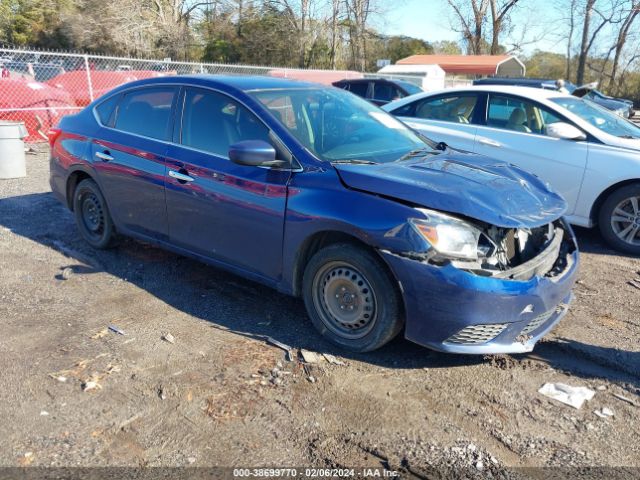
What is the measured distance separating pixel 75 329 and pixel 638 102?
42.0 m

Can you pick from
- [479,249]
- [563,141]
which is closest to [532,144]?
[563,141]

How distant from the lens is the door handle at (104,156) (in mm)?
5002

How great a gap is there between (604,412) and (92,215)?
4753 millimetres

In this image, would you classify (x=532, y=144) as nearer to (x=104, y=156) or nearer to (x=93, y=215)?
(x=104, y=156)

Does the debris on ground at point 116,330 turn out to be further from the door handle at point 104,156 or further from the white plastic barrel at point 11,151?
the white plastic barrel at point 11,151

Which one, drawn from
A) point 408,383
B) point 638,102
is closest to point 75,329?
point 408,383

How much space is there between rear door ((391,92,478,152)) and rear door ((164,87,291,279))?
3.43 meters

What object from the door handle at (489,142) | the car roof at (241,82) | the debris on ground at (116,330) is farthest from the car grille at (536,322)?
the door handle at (489,142)

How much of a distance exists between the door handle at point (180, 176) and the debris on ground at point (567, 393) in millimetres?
2865

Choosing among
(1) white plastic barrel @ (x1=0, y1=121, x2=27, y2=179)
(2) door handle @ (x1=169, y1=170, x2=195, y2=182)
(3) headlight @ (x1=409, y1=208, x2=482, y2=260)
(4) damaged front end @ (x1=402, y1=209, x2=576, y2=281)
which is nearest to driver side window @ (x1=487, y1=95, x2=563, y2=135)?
(4) damaged front end @ (x1=402, y1=209, x2=576, y2=281)

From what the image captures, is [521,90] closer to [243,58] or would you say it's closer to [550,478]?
[550,478]

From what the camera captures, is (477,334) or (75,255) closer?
(477,334)

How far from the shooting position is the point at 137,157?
4.71 meters

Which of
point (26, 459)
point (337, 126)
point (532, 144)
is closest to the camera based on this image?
point (26, 459)
